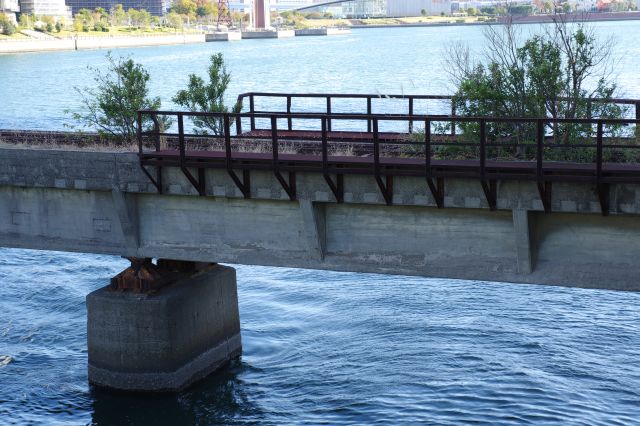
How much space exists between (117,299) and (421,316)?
10192mm

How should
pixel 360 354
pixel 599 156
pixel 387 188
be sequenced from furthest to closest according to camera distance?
pixel 360 354 < pixel 387 188 < pixel 599 156

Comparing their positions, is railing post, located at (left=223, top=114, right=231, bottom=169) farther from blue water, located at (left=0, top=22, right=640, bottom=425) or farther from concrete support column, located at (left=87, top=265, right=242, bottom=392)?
blue water, located at (left=0, top=22, right=640, bottom=425)

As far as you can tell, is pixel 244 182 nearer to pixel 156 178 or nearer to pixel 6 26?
pixel 156 178

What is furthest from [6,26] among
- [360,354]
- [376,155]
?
[376,155]

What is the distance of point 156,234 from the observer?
22156 millimetres

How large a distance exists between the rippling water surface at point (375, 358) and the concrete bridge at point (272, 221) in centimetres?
133

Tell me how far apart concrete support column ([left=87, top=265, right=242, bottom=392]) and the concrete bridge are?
3cm

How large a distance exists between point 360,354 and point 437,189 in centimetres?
792

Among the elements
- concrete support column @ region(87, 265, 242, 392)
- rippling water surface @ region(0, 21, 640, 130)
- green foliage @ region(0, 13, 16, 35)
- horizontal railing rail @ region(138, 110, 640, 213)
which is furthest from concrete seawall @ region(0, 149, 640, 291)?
green foliage @ region(0, 13, 16, 35)

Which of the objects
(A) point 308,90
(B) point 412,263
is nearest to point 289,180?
(B) point 412,263

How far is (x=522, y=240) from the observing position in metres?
18.4

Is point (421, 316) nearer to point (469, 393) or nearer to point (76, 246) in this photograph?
point (469, 393)

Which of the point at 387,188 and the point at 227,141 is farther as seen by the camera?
the point at 227,141

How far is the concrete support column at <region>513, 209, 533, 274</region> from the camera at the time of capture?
18.2 metres
